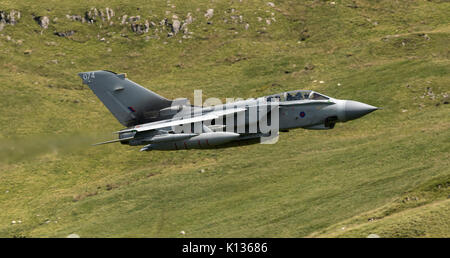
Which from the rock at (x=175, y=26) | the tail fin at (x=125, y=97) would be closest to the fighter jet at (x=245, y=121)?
the tail fin at (x=125, y=97)

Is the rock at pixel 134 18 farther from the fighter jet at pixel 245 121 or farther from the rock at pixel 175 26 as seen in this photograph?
the fighter jet at pixel 245 121

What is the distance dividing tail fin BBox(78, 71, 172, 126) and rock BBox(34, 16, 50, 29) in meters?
54.9

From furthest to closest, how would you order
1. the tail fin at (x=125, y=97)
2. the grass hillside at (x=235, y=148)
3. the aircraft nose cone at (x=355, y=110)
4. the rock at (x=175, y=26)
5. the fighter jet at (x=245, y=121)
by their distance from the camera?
1. the rock at (x=175, y=26)
2. the grass hillside at (x=235, y=148)
3. the tail fin at (x=125, y=97)
4. the fighter jet at (x=245, y=121)
5. the aircraft nose cone at (x=355, y=110)

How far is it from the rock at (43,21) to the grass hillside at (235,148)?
0.36 meters

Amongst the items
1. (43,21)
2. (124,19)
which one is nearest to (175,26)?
(124,19)

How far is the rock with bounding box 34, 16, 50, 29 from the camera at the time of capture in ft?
310

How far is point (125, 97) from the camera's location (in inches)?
1718

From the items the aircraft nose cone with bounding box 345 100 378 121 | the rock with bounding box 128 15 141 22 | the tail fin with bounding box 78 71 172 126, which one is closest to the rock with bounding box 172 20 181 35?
the rock with bounding box 128 15 141 22

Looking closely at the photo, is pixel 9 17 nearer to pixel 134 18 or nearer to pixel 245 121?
pixel 134 18

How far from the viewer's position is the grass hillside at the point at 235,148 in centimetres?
4841

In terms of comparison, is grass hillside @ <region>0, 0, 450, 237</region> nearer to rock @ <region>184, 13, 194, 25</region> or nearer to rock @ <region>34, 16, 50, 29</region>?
rock @ <region>184, 13, 194, 25</region>

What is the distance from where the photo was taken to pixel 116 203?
5494cm

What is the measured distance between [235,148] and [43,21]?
152 ft
